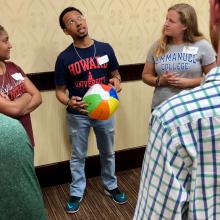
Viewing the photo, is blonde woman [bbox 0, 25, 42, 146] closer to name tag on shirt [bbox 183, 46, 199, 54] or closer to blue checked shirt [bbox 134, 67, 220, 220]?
name tag on shirt [bbox 183, 46, 199, 54]

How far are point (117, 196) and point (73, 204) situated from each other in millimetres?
379

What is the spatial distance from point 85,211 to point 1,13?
1.71 m

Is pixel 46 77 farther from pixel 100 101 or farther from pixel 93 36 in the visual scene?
pixel 100 101

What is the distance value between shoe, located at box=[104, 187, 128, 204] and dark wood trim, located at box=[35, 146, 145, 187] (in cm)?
38

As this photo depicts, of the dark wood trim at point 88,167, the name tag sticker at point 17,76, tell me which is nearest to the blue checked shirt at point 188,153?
the name tag sticker at point 17,76

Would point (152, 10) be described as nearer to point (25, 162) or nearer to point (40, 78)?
point (40, 78)

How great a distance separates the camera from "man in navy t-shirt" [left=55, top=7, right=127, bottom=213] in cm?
245

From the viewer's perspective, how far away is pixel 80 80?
2496mm

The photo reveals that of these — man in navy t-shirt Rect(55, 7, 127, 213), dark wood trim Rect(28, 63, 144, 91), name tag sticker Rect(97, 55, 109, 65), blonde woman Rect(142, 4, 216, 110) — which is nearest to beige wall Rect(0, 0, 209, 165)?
dark wood trim Rect(28, 63, 144, 91)

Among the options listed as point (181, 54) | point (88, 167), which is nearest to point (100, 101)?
point (181, 54)

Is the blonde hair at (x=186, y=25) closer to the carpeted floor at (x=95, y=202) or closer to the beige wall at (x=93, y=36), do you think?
the beige wall at (x=93, y=36)

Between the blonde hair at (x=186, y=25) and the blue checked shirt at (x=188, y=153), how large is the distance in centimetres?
175

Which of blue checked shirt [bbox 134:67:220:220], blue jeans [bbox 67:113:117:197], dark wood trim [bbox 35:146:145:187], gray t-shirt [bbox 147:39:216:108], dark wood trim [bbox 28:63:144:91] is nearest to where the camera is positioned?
blue checked shirt [bbox 134:67:220:220]

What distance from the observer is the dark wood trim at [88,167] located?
9.87 feet
